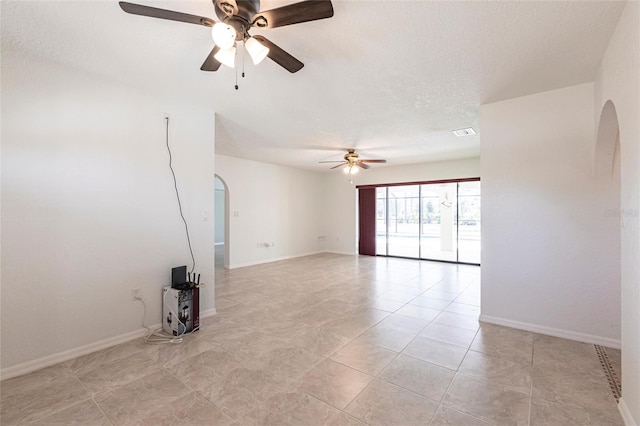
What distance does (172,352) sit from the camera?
8.23 ft

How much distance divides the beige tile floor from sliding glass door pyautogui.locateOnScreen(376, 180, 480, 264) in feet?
15.1

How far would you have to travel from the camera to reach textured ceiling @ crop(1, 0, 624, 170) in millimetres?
1771

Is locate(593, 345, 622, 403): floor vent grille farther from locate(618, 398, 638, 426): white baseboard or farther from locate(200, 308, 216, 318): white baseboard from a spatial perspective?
locate(200, 308, 216, 318): white baseboard

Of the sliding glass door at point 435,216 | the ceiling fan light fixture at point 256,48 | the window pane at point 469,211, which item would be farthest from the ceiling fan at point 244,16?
the window pane at point 469,211

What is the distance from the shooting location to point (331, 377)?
210 cm

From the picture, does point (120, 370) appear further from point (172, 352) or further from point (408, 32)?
point (408, 32)

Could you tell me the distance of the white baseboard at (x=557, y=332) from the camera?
8.42 feet

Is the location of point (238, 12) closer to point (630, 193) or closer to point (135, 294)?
point (630, 193)

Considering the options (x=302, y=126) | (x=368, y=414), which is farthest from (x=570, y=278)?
(x=302, y=126)

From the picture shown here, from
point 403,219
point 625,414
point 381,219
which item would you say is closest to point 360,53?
point 625,414

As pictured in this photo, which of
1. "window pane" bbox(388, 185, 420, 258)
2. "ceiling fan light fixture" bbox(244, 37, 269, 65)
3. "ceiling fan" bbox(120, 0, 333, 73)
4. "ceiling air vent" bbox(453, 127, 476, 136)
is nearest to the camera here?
"ceiling fan" bbox(120, 0, 333, 73)

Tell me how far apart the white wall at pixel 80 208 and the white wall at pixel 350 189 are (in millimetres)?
5699

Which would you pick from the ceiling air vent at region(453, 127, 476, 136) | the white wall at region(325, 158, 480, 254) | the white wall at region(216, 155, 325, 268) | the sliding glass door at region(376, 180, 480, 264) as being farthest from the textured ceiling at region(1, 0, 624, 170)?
the sliding glass door at region(376, 180, 480, 264)

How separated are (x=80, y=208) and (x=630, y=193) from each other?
13.7 ft
